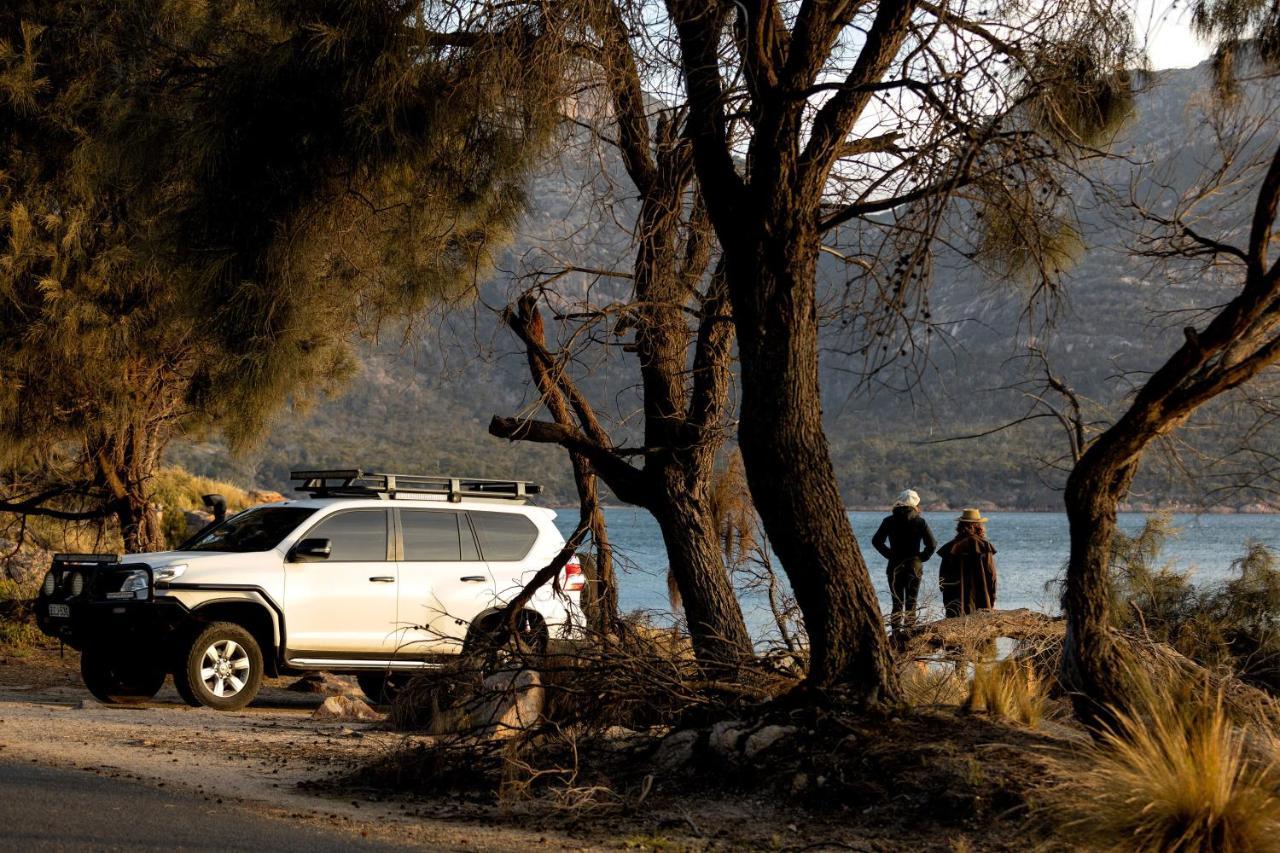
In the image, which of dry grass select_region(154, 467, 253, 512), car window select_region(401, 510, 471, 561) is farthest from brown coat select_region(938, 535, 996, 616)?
dry grass select_region(154, 467, 253, 512)

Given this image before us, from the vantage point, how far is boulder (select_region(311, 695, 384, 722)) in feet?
41.1

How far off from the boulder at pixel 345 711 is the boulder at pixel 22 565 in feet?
31.0

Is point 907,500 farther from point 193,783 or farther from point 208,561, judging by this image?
point 193,783

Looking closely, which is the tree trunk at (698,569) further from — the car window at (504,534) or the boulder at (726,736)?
the car window at (504,534)

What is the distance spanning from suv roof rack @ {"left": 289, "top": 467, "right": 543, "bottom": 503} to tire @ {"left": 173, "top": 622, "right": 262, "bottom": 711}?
1.77 m

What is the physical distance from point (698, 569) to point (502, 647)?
6.17 ft

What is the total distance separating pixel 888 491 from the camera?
6675cm

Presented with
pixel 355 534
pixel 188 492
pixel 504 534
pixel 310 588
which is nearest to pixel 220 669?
pixel 310 588

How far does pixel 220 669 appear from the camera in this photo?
1270 centimetres

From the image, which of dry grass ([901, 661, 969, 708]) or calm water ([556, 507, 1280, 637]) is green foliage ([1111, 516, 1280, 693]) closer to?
calm water ([556, 507, 1280, 637])

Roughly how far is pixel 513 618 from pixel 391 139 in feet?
11.3

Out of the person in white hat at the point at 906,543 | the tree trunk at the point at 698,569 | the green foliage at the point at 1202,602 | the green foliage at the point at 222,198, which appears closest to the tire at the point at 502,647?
the tree trunk at the point at 698,569

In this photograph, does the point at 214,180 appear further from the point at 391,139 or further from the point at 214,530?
the point at 214,530

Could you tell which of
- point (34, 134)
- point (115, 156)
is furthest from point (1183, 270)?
point (34, 134)
